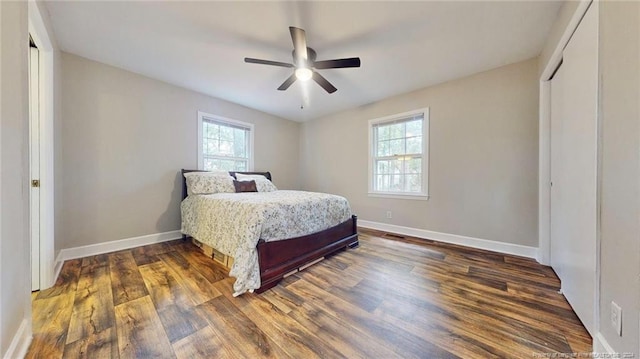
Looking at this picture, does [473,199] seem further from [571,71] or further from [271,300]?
[271,300]

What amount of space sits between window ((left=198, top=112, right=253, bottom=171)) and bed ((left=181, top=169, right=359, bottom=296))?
0.69 meters

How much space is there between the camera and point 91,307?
1565mm

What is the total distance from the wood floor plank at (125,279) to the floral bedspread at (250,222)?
67cm

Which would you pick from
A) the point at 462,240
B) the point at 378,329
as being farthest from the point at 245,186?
the point at 462,240

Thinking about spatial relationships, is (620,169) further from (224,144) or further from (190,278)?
(224,144)

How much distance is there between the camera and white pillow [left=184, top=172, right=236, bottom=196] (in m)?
3.04

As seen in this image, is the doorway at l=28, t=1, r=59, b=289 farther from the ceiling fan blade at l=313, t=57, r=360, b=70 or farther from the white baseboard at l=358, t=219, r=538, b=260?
the white baseboard at l=358, t=219, r=538, b=260

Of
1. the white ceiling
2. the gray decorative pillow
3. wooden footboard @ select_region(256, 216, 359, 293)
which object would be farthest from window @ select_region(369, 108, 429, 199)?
the gray decorative pillow

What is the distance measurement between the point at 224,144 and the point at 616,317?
4.48 meters

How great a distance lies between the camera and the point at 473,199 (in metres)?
2.95

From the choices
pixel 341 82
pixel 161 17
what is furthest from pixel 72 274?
pixel 341 82

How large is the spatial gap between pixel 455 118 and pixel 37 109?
4.57m

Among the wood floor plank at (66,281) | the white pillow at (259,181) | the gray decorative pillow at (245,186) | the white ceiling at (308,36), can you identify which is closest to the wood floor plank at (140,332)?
the wood floor plank at (66,281)

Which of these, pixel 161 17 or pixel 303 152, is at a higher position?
pixel 161 17
